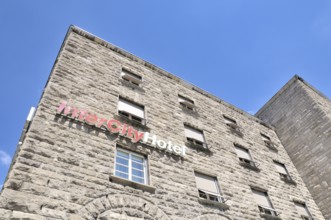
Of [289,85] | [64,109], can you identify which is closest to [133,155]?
[64,109]

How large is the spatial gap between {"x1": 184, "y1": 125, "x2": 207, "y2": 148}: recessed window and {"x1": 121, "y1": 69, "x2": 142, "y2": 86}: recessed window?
144 inches

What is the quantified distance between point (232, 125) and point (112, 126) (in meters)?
9.58

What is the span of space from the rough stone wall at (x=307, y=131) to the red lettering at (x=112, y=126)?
13.2 metres

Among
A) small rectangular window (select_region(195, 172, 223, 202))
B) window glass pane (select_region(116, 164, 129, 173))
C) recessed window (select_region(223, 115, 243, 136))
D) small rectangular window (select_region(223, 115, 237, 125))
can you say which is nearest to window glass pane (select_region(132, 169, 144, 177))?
window glass pane (select_region(116, 164, 129, 173))

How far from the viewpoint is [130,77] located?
1398 cm

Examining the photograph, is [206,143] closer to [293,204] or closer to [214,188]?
[214,188]

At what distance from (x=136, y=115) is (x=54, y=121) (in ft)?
13.3

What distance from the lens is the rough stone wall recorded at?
16.3 meters

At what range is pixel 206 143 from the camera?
13383 mm

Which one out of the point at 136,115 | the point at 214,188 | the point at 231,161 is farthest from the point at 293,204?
the point at 136,115

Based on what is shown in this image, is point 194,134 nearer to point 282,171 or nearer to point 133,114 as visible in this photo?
point 133,114

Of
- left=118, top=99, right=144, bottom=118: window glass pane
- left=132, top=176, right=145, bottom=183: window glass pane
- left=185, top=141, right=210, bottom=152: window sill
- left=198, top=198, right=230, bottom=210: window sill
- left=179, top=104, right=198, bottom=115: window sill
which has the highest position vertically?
left=179, top=104, right=198, bottom=115: window sill

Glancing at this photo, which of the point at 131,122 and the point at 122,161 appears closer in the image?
the point at 122,161

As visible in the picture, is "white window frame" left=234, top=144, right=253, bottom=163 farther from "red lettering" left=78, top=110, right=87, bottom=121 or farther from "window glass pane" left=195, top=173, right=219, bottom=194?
"red lettering" left=78, top=110, right=87, bottom=121
